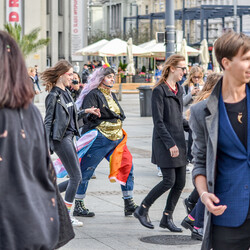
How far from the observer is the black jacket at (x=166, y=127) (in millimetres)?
7457

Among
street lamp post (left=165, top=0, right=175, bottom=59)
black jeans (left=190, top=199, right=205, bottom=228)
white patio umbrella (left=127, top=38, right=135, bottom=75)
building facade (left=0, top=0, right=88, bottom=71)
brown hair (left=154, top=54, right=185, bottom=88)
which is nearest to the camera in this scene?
black jeans (left=190, top=199, right=205, bottom=228)

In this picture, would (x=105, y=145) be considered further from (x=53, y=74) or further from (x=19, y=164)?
(x=19, y=164)

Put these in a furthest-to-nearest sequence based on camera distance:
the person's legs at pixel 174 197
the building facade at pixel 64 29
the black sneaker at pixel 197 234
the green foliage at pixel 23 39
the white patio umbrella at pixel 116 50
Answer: the building facade at pixel 64 29, the white patio umbrella at pixel 116 50, the green foliage at pixel 23 39, the person's legs at pixel 174 197, the black sneaker at pixel 197 234

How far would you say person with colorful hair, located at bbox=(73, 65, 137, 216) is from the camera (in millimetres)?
8469

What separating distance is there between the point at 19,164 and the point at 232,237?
3.96 feet

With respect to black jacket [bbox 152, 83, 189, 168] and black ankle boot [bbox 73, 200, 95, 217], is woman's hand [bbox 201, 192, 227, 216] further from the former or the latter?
black ankle boot [bbox 73, 200, 95, 217]

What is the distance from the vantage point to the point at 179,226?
7910 mm

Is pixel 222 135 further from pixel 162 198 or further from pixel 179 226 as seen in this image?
pixel 162 198

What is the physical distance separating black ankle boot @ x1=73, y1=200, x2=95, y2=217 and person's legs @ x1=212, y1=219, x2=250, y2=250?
4.59m

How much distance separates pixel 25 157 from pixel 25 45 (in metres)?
32.5

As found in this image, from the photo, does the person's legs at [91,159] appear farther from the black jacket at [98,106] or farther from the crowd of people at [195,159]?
the crowd of people at [195,159]

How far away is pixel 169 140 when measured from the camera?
7441mm

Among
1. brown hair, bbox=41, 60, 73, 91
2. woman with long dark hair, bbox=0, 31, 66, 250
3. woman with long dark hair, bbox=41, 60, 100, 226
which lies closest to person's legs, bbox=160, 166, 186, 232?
woman with long dark hair, bbox=41, 60, 100, 226

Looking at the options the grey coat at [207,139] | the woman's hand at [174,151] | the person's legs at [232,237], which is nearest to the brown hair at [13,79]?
the grey coat at [207,139]
